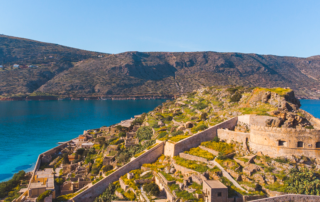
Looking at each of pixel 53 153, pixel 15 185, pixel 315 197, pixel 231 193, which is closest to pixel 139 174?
pixel 231 193

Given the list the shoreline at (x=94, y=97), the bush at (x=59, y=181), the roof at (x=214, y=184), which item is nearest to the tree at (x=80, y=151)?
the bush at (x=59, y=181)

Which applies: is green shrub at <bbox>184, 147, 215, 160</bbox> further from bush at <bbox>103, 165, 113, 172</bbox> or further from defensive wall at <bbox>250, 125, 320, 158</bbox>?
bush at <bbox>103, 165, 113, 172</bbox>

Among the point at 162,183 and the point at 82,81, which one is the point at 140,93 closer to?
the point at 82,81

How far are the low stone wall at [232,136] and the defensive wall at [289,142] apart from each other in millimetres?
1839

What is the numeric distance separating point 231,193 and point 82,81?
18261 centimetres

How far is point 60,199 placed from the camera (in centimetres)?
2166

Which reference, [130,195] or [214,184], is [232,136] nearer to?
[214,184]

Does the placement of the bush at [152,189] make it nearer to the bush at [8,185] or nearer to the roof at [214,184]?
the roof at [214,184]

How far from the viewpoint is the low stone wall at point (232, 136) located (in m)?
21.7

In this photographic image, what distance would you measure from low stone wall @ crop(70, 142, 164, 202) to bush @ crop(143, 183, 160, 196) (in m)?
4.57

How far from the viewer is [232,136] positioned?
22.9 metres

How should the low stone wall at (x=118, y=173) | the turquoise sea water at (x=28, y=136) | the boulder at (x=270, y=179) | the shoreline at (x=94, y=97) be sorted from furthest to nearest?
the shoreline at (x=94, y=97) < the turquoise sea water at (x=28, y=136) < the low stone wall at (x=118, y=173) < the boulder at (x=270, y=179)

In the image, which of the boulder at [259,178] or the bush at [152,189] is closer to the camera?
the boulder at [259,178]

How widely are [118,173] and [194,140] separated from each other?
319 inches
